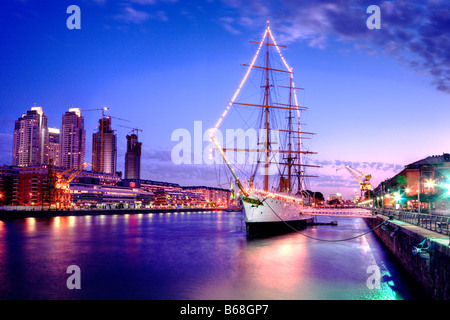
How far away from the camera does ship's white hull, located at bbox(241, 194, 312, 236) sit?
5128 centimetres

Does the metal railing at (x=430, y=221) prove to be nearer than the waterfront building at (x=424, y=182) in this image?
Yes

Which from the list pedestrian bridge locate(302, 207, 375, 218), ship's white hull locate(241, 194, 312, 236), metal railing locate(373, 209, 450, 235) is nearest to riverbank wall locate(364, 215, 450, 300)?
metal railing locate(373, 209, 450, 235)

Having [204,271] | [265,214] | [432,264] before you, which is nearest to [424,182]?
[265,214]

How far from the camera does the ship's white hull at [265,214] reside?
51281mm

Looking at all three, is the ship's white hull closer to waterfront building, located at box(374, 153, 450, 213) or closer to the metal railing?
the metal railing

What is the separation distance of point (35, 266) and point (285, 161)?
68093 mm

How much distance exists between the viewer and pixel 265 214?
176ft

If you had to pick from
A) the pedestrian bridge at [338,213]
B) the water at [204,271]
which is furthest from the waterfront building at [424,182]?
the water at [204,271]

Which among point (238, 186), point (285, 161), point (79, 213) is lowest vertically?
point (79, 213)

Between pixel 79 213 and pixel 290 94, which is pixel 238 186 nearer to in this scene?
pixel 290 94

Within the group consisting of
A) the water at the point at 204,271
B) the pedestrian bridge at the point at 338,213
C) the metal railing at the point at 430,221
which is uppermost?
the metal railing at the point at 430,221

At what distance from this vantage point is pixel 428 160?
326 ft

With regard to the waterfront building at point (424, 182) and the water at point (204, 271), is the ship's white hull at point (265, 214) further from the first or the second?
the waterfront building at point (424, 182)
